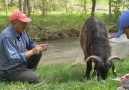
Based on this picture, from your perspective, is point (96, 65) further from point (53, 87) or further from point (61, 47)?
point (61, 47)

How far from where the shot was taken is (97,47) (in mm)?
9828

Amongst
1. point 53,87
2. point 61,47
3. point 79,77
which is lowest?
point 61,47

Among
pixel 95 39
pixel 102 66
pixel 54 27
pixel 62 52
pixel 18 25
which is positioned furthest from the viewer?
pixel 54 27

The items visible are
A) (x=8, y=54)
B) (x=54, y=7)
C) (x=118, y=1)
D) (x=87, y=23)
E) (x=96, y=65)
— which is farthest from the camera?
(x=54, y=7)

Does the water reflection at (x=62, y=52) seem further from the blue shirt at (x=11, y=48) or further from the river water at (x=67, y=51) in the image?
the blue shirt at (x=11, y=48)

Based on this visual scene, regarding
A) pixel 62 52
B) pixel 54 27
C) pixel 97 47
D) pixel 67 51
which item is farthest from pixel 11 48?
pixel 54 27

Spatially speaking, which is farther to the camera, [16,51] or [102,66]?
[102,66]

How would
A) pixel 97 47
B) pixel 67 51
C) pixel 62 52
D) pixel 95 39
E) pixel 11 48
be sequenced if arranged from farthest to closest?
pixel 67 51, pixel 62 52, pixel 95 39, pixel 97 47, pixel 11 48

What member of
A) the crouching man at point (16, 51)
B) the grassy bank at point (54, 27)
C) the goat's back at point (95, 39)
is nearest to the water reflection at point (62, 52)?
the grassy bank at point (54, 27)

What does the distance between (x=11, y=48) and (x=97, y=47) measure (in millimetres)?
2916

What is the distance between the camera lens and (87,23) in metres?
11.0

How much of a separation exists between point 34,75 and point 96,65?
2004 millimetres

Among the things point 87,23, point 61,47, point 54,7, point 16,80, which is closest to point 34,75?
point 16,80

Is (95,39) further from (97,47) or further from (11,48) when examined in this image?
(11,48)
